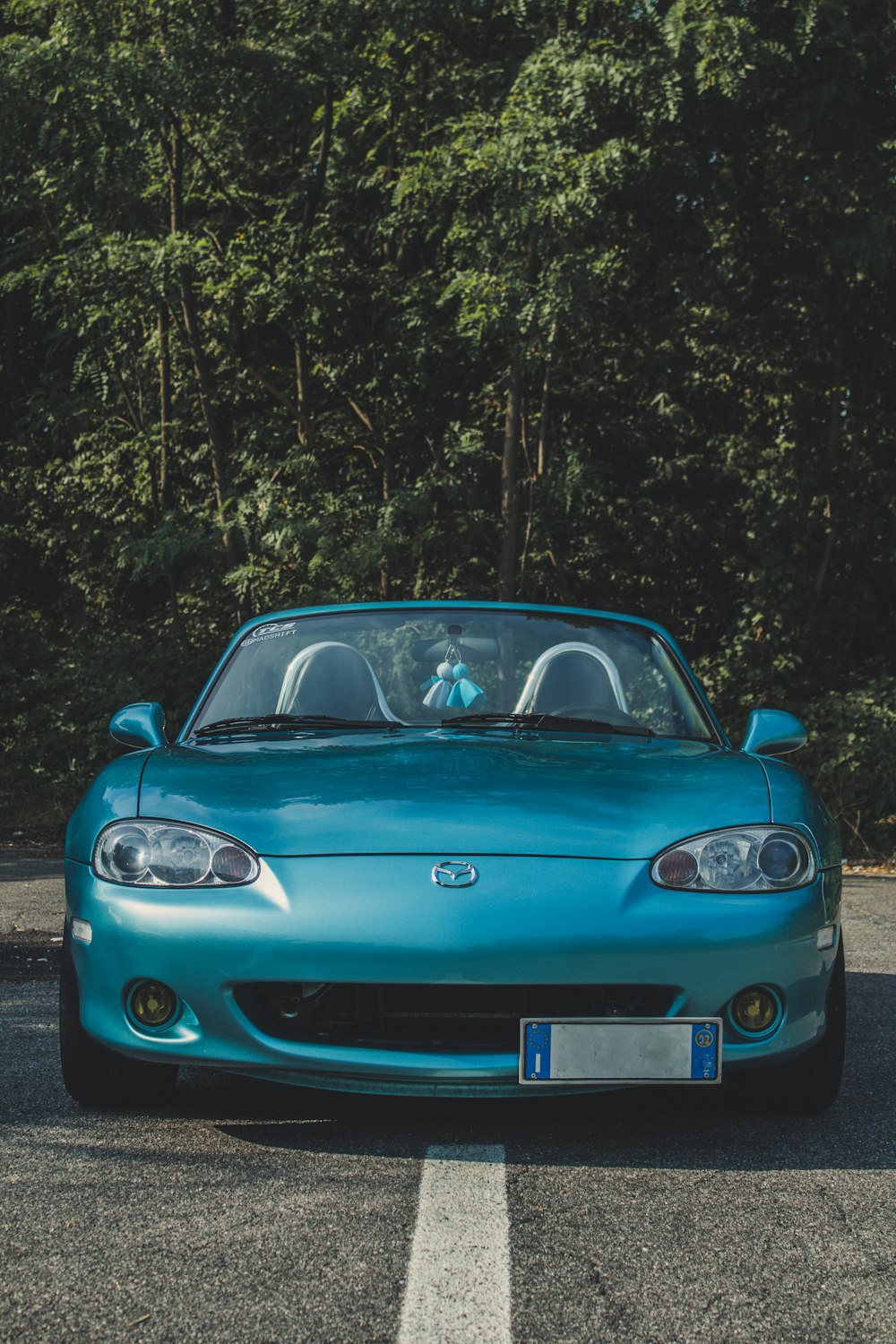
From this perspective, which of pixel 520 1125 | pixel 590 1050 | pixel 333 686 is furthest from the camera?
pixel 333 686

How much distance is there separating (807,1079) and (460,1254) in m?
1.29

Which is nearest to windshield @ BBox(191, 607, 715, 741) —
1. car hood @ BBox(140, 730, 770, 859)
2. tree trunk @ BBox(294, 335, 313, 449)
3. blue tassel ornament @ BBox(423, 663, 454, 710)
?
blue tassel ornament @ BBox(423, 663, 454, 710)

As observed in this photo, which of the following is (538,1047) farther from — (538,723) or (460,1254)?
(538,723)

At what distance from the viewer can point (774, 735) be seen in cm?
446

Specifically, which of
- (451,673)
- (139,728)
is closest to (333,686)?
(451,673)

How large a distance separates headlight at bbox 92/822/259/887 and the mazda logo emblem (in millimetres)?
406

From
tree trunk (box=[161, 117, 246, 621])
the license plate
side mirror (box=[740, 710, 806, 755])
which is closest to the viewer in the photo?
the license plate

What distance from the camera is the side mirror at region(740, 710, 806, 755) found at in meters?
4.44

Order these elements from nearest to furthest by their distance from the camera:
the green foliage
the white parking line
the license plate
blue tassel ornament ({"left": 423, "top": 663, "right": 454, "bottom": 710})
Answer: the white parking line → the license plate → blue tassel ornament ({"left": 423, "top": 663, "right": 454, "bottom": 710}) → the green foliage

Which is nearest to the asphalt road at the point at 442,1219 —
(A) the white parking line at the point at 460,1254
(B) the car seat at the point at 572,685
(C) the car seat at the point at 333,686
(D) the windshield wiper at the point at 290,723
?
(A) the white parking line at the point at 460,1254

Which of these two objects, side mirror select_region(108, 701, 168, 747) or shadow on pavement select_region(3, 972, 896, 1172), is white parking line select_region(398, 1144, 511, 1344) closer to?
shadow on pavement select_region(3, 972, 896, 1172)

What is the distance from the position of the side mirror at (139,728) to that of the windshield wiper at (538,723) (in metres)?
0.88

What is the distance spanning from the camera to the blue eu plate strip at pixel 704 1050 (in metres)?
3.22

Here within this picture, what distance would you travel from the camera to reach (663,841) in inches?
133
